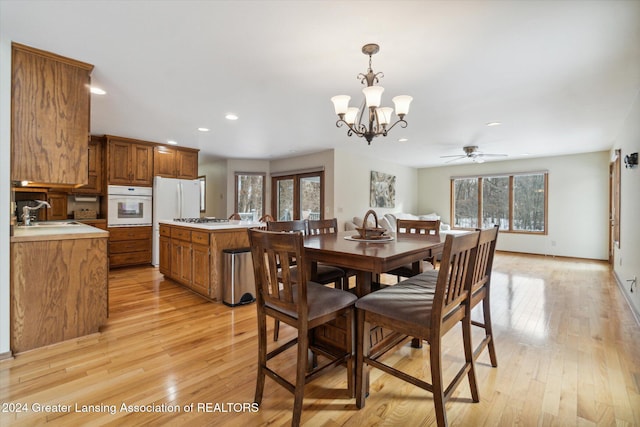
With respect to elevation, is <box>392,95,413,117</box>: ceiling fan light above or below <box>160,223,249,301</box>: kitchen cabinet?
above

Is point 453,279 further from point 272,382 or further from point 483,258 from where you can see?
point 272,382

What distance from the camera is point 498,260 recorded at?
6.04m

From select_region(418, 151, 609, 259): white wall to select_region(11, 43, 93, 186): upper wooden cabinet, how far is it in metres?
8.01

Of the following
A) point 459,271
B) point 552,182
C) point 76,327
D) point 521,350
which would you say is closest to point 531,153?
point 552,182

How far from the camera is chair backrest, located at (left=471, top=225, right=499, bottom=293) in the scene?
1.62m

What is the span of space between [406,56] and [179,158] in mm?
4862

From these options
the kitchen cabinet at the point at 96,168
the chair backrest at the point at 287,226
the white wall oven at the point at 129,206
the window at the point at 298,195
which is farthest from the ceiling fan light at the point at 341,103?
the kitchen cabinet at the point at 96,168

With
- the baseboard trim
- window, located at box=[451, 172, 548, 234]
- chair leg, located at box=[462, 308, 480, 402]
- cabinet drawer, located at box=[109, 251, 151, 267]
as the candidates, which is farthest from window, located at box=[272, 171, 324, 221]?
the baseboard trim

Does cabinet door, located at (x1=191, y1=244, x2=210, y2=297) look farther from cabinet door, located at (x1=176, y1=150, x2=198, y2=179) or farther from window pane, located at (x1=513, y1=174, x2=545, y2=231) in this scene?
window pane, located at (x1=513, y1=174, x2=545, y2=231)

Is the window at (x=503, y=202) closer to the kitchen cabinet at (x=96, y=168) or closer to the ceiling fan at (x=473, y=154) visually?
the ceiling fan at (x=473, y=154)

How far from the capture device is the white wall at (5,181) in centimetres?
203

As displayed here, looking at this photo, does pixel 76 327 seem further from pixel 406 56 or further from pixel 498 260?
pixel 498 260

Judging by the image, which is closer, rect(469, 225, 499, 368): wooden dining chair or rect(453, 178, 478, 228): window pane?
rect(469, 225, 499, 368): wooden dining chair

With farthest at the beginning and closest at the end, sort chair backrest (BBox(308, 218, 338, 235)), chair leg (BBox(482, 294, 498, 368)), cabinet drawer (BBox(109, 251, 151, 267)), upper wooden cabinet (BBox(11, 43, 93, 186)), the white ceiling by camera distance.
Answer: cabinet drawer (BBox(109, 251, 151, 267)) < chair backrest (BBox(308, 218, 338, 235)) < upper wooden cabinet (BBox(11, 43, 93, 186)) < chair leg (BBox(482, 294, 498, 368)) < the white ceiling
